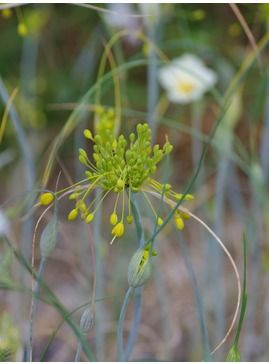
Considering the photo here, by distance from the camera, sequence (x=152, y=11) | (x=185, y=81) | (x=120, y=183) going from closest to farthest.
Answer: (x=120, y=183) < (x=152, y=11) < (x=185, y=81)

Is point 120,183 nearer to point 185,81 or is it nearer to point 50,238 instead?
point 50,238

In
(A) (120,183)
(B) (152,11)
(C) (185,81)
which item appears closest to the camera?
(A) (120,183)

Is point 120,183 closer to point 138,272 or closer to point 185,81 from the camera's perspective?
point 138,272

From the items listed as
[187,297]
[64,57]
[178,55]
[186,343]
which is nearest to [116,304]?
[186,343]

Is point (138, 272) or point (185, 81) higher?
point (185, 81)

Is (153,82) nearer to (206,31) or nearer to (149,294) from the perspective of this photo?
(149,294)

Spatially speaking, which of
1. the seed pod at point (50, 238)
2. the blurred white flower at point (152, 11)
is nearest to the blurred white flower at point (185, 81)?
the blurred white flower at point (152, 11)

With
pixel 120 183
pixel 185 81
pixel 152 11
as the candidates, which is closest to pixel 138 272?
pixel 120 183

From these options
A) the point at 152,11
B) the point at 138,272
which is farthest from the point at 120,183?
the point at 152,11

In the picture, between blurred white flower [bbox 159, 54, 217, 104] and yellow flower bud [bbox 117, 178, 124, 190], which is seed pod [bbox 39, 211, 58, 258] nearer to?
yellow flower bud [bbox 117, 178, 124, 190]

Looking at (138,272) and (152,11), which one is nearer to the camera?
(138,272)

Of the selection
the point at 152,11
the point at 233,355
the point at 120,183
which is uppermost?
the point at 152,11

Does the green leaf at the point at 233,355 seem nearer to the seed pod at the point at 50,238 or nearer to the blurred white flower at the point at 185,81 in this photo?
the seed pod at the point at 50,238
